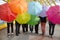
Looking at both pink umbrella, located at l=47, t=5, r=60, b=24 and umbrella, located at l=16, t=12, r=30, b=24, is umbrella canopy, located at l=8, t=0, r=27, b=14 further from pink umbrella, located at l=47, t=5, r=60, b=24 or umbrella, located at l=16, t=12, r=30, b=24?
pink umbrella, located at l=47, t=5, r=60, b=24

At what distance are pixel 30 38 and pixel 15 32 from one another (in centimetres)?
16

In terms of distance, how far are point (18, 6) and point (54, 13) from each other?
0.27 meters

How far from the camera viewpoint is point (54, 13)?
3.15ft

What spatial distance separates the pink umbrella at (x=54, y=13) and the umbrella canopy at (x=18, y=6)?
0.63 ft

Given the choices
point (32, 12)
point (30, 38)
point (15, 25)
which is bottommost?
point (30, 38)

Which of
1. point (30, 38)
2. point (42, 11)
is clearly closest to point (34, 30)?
point (30, 38)

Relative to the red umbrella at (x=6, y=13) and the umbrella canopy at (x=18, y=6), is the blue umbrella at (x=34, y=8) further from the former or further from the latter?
the red umbrella at (x=6, y=13)

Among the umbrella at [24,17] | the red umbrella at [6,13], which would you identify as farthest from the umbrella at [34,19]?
the red umbrella at [6,13]

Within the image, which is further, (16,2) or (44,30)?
(44,30)

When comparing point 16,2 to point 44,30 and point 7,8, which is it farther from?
point 44,30

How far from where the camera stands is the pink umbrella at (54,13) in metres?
0.95

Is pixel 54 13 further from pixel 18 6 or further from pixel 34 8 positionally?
pixel 18 6

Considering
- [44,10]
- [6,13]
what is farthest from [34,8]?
[6,13]

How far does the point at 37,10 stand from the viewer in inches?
39.5
